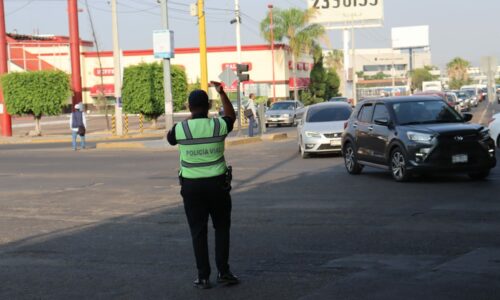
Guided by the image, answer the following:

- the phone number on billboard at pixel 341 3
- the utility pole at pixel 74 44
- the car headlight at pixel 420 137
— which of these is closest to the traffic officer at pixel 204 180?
the car headlight at pixel 420 137

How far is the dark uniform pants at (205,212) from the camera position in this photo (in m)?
7.07

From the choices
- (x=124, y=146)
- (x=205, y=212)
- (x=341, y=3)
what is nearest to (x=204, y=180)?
(x=205, y=212)

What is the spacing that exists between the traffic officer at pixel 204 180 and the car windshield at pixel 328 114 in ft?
52.0

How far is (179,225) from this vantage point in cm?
1093

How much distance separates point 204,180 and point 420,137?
8.30m

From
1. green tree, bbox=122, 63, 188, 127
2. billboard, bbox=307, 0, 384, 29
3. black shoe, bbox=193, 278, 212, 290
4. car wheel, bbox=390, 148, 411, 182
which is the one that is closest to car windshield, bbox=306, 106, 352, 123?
car wheel, bbox=390, 148, 411, 182

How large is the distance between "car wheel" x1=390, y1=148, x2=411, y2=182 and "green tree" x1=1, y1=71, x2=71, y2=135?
30812mm

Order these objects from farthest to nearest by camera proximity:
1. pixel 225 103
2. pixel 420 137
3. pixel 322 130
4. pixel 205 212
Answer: pixel 322 130, pixel 420 137, pixel 225 103, pixel 205 212

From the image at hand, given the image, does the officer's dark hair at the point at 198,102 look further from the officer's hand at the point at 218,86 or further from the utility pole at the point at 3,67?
the utility pole at the point at 3,67

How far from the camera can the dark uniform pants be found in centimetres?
707

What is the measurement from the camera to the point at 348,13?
7106 cm

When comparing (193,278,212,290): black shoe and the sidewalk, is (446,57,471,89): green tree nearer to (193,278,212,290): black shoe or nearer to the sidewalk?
the sidewalk

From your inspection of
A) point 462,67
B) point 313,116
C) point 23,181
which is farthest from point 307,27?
point 462,67

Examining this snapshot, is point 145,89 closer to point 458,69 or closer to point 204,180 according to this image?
point 204,180
